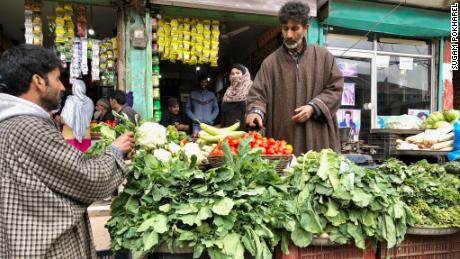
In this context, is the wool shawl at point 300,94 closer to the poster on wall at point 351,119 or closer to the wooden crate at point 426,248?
the wooden crate at point 426,248

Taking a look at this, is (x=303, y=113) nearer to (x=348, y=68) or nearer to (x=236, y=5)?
(x=236, y=5)

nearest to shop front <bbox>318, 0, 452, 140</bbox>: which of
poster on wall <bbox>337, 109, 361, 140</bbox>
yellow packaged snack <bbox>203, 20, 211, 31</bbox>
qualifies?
poster on wall <bbox>337, 109, 361, 140</bbox>

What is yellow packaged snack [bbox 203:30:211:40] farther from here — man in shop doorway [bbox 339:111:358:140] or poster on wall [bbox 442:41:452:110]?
poster on wall [bbox 442:41:452:110]

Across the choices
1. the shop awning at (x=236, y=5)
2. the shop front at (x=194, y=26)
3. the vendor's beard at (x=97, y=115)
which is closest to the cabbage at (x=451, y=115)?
the shop front at (x=194, y=26)

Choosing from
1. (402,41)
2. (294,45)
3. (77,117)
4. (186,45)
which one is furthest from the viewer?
(402,41)

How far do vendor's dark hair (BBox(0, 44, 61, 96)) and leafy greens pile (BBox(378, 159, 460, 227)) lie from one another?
198cm

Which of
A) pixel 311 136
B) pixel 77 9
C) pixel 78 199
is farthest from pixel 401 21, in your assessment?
pixel 78 199

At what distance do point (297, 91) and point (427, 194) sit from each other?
1.21m

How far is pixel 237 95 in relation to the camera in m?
5.12

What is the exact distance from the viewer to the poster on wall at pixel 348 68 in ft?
22.3

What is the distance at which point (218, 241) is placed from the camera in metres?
1.55

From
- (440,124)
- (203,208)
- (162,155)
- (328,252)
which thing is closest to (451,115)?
(440,124)

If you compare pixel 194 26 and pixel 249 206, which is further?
pixel 194 26

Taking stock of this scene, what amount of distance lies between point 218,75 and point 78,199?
965 centimetres
